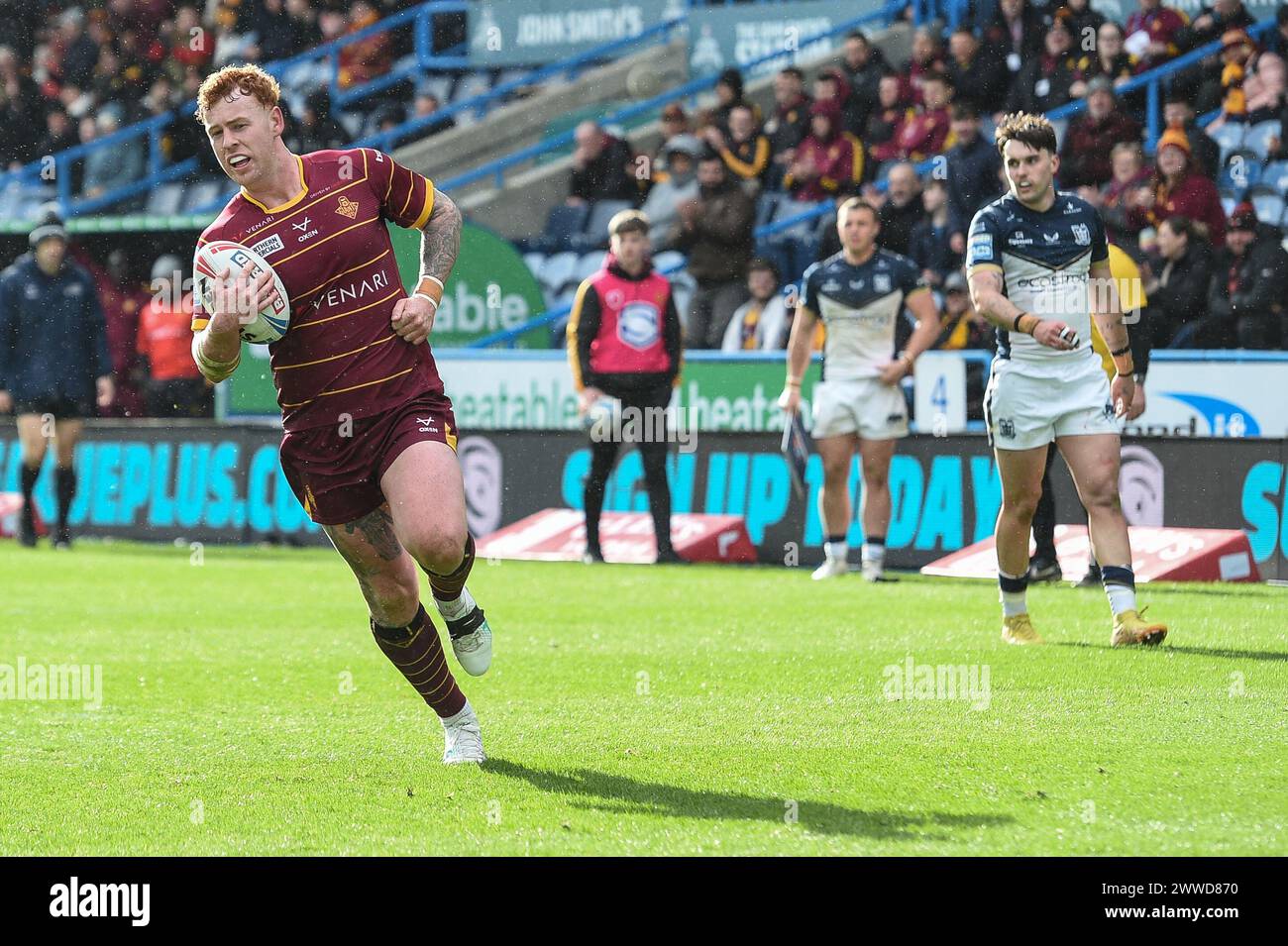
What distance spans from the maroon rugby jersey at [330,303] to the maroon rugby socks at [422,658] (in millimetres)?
733

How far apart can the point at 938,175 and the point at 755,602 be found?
24.7 ft

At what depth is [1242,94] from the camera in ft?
55.8

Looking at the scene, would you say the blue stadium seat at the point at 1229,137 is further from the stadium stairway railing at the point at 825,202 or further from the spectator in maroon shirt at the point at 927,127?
the spectator in maroon shirt at the point at 927,127

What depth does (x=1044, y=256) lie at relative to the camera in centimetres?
849

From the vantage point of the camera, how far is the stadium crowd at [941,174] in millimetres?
15516

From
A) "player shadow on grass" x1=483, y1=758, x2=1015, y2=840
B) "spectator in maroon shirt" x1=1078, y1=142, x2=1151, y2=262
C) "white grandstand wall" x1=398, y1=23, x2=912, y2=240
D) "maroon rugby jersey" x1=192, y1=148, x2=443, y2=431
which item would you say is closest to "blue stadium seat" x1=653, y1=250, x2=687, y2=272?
"white grandstand wall" x1=398, y1=23, x2=912, y2=240

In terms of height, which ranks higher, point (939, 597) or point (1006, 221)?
point (1006, 221)

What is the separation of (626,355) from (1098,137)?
5561 millimetres

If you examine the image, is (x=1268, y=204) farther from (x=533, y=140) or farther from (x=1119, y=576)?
(x=533, y=140)

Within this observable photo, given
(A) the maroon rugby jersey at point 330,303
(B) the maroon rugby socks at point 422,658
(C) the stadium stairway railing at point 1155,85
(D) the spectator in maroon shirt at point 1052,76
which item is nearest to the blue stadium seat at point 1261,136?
(C) the stadium stairway railing at point 1155,85

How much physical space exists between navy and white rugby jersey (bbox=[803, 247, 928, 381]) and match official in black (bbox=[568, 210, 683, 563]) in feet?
5.40

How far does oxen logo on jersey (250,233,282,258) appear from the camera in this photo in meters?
5.99

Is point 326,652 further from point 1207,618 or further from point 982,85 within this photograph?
point 982,85
